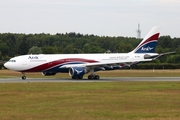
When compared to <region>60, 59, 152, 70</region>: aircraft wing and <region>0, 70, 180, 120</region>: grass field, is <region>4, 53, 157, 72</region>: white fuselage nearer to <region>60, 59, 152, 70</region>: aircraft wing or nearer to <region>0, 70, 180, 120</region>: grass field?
<region>60, 59, 152, 70</region>: aircraft wing

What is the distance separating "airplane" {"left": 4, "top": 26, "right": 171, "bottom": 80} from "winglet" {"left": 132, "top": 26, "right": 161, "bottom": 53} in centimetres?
58

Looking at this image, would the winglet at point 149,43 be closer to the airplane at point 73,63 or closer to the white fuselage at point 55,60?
the airplane at point 73,63

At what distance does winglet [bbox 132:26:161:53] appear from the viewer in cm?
6500

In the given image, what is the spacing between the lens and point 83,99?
3098 centimetres

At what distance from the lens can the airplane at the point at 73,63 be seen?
5788 centimetres

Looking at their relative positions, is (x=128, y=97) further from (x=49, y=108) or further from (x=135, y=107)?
(x=49, y=108)

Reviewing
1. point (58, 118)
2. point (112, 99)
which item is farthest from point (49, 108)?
point (112, 99)

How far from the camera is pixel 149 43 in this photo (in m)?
65.2

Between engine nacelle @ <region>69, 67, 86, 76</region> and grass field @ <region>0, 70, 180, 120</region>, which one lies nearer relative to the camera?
grass field @ <region>0, 70, 180, 120</region>

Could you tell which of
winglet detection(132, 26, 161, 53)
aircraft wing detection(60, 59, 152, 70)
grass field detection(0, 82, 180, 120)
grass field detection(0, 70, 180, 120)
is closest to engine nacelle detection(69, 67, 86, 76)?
aircraft wing detection(60, 59, 152, 70)

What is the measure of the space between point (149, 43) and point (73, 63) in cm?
1145

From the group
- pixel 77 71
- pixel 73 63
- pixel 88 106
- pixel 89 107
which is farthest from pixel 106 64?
pixel 89 107

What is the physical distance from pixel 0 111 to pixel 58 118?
13.2ft

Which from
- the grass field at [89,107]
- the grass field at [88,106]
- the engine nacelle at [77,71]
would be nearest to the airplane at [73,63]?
the engine nacelle at [77,71]
